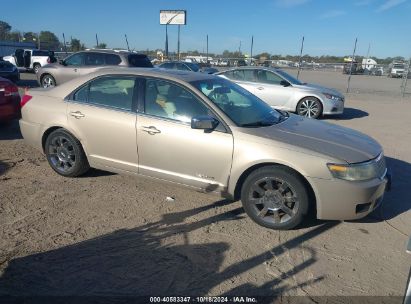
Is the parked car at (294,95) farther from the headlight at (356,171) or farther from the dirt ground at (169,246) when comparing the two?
the headlight at (356,171)

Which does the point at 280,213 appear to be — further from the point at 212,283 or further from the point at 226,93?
the point at 226,93

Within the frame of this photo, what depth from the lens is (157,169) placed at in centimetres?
450

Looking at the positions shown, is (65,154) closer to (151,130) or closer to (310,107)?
(151,130)

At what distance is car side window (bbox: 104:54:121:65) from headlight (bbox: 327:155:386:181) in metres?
11.5

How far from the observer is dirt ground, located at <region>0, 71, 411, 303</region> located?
9.93 feet

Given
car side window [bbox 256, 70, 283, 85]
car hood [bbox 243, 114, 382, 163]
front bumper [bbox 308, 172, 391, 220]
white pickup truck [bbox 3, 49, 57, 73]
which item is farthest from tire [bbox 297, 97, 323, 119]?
white pickup truck [bbox 3, 49, 57, 73]

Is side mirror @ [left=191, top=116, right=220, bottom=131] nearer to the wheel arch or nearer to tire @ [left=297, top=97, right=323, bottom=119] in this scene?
the wheel arch

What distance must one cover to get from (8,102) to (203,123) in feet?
16.3

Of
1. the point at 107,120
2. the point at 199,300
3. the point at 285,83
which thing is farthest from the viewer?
the point at 285,83

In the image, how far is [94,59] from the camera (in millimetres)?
14086

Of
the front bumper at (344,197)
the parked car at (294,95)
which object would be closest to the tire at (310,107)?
the parked car at (294,95)

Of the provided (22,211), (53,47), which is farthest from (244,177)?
(53,47)

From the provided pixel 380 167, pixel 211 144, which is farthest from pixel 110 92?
pixel 380 167

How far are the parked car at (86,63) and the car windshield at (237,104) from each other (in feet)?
31.2
